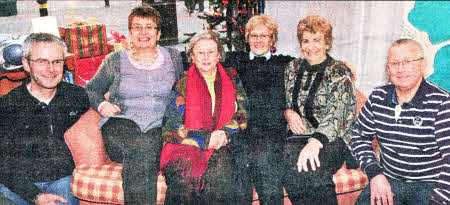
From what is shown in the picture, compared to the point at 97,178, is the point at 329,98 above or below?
above

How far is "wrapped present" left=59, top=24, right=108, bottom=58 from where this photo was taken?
11.9ft

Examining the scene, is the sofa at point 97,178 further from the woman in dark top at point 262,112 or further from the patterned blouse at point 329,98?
the patterned blouse at point 329,98

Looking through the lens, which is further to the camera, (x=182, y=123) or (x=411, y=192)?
(x=182, y=123)

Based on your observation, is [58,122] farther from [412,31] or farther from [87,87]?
[412,31]

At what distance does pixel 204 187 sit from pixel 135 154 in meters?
0.42

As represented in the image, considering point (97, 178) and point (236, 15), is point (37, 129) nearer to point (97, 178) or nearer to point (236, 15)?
point (97, 178)

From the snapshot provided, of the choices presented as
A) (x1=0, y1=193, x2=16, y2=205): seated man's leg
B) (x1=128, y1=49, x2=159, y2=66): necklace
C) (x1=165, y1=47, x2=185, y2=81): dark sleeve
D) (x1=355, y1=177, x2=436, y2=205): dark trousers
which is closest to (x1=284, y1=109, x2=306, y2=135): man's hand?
(x1=355, y1=177, x2=436, y2=205): dark trousers

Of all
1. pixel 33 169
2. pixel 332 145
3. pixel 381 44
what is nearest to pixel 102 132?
pixel 33 169

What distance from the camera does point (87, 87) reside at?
85.3 inches

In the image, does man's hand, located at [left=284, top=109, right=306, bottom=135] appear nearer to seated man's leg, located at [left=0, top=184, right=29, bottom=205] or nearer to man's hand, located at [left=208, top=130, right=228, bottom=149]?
man's hand, located at [left=208, top=130, right=228, bottom=149]

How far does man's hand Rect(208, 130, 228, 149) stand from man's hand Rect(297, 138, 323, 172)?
0.39 metres

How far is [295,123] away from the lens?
2.02 m

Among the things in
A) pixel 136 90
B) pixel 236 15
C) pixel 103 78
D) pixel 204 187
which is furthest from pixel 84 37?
pixel 204 187

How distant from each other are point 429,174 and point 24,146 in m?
1.84
